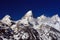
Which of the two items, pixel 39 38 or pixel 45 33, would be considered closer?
pixel 39 38

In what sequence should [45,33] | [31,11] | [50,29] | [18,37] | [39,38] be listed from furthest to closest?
[31,11]
[50,29]
[45,33]
[39,38]
[18,37]

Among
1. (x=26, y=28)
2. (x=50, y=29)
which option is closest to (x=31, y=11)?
(x=50, y=29)

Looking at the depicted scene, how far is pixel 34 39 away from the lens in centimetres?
358

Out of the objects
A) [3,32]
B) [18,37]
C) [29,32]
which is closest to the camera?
[3,32]

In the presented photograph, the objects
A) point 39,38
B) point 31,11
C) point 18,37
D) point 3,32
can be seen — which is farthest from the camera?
point 31,11

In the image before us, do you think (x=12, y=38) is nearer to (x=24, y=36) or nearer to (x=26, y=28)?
(x=24, y=36)

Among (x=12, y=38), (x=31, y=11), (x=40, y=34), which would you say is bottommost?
(x=12, y=38)

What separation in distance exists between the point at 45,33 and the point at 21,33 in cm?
105

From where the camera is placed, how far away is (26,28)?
3.56 metres

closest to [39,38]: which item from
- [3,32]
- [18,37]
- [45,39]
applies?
[45,39]

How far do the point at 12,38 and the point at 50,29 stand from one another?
5.23 feet

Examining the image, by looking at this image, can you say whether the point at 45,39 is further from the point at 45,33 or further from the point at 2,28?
the point at 2,28

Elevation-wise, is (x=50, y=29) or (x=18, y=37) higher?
(x=50, y=29)

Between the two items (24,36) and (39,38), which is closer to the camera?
(24,36)
